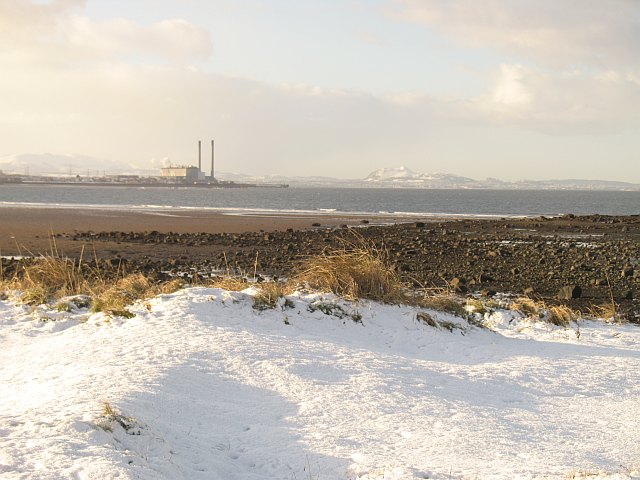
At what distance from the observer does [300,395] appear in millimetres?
6676

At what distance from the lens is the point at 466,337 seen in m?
9.84

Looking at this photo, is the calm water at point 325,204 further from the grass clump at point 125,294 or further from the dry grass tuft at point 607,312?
the grass clump at point 125,294

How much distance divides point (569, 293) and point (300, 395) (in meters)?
9.73

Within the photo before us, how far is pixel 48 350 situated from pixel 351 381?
3719 mm

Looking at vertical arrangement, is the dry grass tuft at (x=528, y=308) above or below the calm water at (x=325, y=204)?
above

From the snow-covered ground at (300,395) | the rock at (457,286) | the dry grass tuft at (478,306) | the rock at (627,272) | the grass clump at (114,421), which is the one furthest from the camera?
the rock at (627,272)

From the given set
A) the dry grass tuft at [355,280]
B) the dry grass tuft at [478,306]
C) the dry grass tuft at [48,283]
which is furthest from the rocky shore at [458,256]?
the dry grass tuft at [48,283]

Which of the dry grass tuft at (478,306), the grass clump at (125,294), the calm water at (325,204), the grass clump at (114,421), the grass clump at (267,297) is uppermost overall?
the grass clump at (267,297)

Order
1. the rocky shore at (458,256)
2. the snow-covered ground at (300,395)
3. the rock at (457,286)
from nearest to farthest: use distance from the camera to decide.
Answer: the snow-covered ground at (300,395) < the rock at (457,286) < the rocky shore at (458,256)

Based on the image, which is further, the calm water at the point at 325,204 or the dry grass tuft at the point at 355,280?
the calm water at the point at 325,204

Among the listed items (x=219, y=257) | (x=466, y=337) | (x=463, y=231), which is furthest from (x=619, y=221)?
(x=466, y=337)

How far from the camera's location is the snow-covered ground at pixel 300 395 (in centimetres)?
496

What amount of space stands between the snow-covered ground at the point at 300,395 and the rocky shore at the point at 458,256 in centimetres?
469

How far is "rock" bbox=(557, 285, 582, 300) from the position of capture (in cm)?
1453
